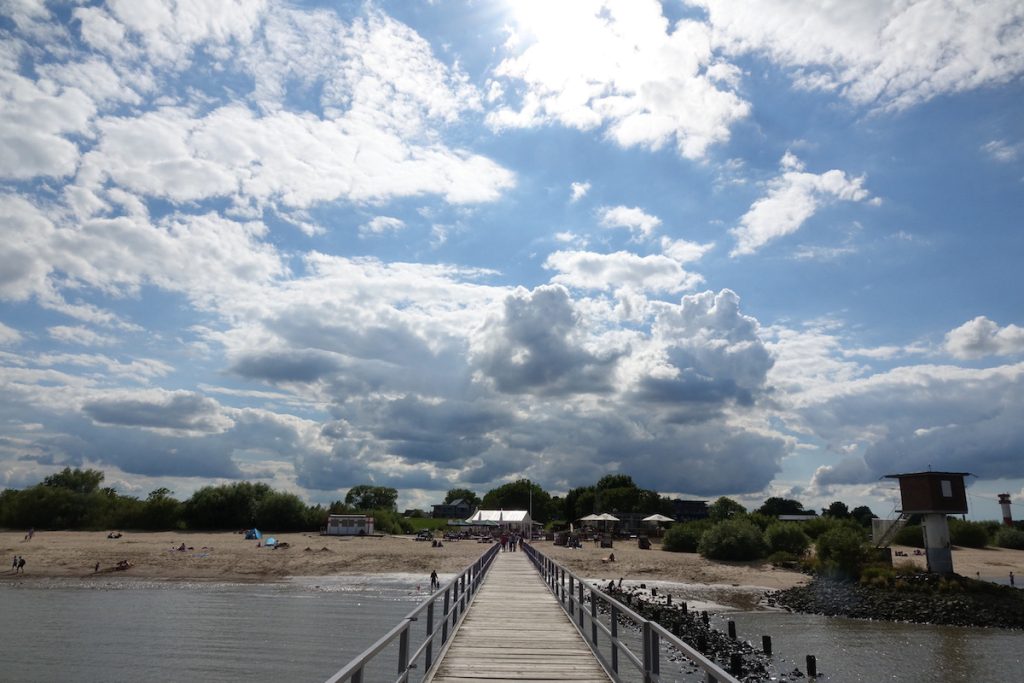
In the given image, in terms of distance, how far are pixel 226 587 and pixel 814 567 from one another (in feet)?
117

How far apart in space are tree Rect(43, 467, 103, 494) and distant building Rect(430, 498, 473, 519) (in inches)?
2963

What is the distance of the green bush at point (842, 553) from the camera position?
40594mm

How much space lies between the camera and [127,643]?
75.5ft

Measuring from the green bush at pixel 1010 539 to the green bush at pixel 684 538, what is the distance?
29452 millimetres

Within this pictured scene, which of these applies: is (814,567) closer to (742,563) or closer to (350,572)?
(742,563)

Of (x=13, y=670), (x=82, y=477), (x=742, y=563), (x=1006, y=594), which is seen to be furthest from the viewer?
(x=82, y=477)

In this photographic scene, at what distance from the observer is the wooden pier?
351 inches

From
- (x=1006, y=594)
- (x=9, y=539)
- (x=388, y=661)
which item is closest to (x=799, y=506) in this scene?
(x=1006, y=594)

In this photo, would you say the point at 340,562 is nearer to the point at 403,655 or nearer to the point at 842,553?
the point at 842,553

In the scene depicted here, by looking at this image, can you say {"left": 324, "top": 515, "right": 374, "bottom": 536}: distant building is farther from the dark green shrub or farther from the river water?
the dark green shrub

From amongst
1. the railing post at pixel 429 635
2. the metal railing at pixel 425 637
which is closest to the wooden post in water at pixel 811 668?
the metal railing at pixel 425 637

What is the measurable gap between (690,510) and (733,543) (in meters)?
84.2

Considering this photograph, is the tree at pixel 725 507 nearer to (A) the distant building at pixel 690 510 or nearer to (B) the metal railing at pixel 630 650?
(A) the distant building at pixel 690 510

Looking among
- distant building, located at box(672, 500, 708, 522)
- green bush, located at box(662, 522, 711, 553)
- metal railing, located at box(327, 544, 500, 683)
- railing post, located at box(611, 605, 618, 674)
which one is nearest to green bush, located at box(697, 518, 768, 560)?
green bush, located at box(662, 522, 711, 553)
